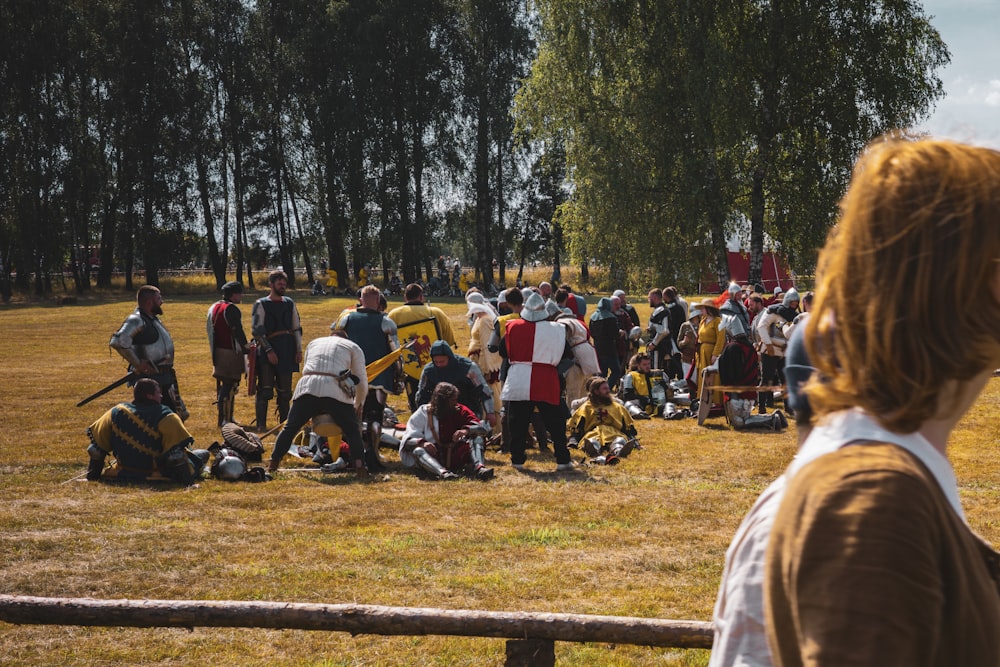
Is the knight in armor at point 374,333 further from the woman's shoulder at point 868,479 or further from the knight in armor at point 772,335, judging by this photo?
the woman's shoulder at point 868,479

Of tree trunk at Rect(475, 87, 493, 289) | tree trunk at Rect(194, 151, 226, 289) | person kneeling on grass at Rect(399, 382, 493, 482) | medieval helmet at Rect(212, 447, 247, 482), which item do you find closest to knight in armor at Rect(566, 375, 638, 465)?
person kneeling on grass at Rect(399, 382, 493, 482)

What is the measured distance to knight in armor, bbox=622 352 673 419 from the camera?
49.7ft

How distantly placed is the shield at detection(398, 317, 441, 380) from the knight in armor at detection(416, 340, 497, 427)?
0.99 meters

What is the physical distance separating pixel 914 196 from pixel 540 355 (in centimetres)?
940

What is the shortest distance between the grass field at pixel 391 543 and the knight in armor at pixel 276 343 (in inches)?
71.8

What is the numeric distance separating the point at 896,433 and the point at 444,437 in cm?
962

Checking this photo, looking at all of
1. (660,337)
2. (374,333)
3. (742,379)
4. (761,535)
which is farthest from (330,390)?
(761,535)

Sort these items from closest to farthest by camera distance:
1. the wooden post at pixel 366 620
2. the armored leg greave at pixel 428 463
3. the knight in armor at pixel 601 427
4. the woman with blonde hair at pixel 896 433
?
the woman with blonde hair at pixel 896 433, the wooden post at pixel 366 620, the armored leg greave at pixel 428 463, the knight in armor at pixel 601 427

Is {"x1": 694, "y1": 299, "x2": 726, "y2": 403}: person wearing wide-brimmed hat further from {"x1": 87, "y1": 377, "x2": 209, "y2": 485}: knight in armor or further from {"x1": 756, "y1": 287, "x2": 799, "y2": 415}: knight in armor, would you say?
{"x1": 87, "y1": 377, "x2": 209, "y2": 485}: knight in armor

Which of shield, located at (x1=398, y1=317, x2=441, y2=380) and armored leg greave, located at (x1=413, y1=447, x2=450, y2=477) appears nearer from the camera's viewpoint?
armored leg greave, located at (x1=413, y1=447, x2=450, y2=477)

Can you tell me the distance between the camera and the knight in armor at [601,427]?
11.8m

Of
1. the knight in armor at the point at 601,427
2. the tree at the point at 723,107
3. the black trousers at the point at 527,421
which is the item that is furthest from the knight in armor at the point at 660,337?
the tree at the point at 723,107

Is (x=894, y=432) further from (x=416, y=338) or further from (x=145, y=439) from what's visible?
(x=416, y=338)

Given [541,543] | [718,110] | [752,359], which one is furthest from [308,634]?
[718,110]
